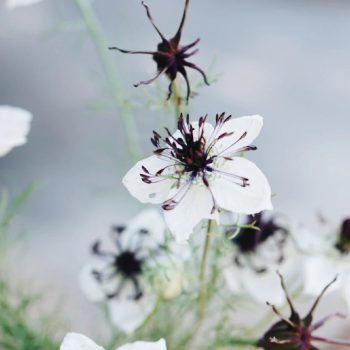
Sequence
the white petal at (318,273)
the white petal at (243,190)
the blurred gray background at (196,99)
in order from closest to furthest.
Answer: the white petal at (243,190) < the white petal at (318,273) < the blurred gray background at (196,99)

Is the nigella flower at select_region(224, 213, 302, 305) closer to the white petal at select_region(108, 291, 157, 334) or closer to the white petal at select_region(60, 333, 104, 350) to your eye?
the white petal at select_region(108, 291, 157, 334)

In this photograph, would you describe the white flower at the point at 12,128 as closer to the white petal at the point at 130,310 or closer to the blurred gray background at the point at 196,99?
the white petal at the point at 130,310

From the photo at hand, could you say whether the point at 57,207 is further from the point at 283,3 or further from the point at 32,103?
the point at 283,3

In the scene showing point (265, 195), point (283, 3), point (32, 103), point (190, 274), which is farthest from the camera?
point (283, 3)

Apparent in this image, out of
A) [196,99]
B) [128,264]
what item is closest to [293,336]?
[128,264]

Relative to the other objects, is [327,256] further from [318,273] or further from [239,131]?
[239,131]

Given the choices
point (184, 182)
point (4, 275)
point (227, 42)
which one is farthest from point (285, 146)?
point (184, 182)

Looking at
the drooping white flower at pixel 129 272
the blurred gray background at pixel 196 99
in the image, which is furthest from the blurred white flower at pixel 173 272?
the blurred gray background at pixel 196 99
